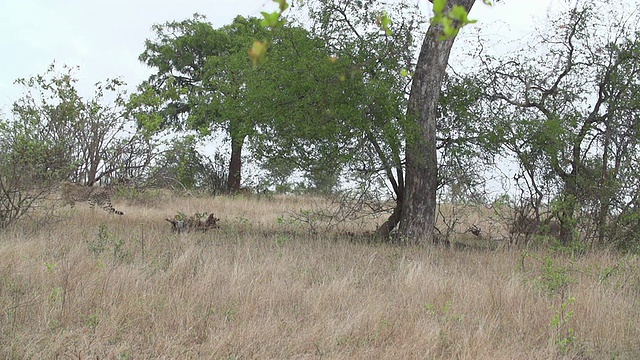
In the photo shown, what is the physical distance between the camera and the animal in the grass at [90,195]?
12.6 m

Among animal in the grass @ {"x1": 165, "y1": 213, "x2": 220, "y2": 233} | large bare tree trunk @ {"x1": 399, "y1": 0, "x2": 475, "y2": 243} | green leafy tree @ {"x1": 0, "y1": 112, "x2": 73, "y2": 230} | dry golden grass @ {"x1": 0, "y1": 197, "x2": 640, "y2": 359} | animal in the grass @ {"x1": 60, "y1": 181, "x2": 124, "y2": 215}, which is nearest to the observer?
dry golden grass @ {"x1": 0, "y1": 197, "x2": 640, "y2": 359}

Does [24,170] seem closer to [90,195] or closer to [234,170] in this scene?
[90,195]

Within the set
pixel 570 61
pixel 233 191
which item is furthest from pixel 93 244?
pixel 233 191

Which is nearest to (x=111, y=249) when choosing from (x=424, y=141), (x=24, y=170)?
(x=24, y=170)

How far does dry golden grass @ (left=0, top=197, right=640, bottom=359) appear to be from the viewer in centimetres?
475

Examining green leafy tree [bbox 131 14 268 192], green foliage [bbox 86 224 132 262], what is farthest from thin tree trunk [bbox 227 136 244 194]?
green foliage [bbox 86 224 132 262]

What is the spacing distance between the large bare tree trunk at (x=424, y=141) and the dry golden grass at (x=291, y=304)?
2244 millimetres

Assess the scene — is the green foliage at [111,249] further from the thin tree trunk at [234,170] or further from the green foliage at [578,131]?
the thin tree trunk at [234,170]

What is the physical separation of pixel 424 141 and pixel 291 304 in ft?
17.9

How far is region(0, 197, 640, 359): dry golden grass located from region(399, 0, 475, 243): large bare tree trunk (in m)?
2.24

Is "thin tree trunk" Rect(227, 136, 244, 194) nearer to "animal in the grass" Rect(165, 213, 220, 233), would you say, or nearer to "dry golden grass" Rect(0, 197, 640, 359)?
"animal in the grass" Rect(165, 213, 220, 233)

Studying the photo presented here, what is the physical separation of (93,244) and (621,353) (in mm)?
5940

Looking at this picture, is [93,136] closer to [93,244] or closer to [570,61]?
[93,244]

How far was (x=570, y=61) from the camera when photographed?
12.0m
